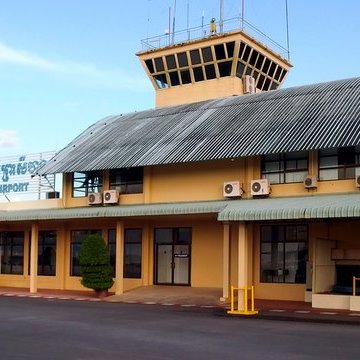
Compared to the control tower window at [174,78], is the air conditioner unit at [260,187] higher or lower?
lower

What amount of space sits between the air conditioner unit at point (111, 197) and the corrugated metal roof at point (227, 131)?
1.20 m

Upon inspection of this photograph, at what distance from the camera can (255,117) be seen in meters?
24.9

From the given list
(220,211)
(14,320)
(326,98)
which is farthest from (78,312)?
(326,98)

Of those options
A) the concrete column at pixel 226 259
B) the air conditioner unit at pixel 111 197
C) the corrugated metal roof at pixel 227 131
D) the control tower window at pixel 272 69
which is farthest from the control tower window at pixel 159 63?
the concrete column at pixel 226 259

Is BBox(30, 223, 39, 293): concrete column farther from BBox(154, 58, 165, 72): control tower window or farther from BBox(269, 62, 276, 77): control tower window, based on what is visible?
BBox(269, 62, 276, 77): control tower window

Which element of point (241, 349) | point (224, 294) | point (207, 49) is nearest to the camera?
point (241, 349)

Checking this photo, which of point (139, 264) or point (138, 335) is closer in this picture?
point (138, 335)

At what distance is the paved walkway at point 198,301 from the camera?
1747 centimetres

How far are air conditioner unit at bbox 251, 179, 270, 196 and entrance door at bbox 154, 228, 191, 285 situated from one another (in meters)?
4.83

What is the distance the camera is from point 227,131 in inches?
956

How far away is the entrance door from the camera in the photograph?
26141mm

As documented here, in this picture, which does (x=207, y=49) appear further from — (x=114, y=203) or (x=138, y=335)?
(x=138, y=335)

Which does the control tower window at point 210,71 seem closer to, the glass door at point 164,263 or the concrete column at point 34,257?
the glass door at point 164,263

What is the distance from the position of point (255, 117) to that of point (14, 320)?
12649 mm
